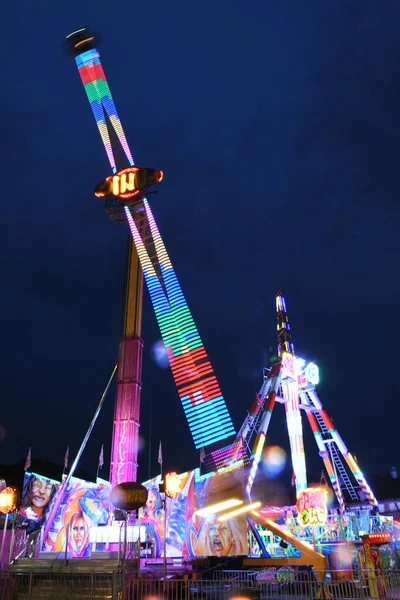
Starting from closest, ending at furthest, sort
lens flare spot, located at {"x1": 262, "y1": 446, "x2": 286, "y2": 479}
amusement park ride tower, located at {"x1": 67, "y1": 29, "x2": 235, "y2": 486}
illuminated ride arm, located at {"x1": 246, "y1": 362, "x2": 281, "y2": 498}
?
1. amusement park ride tower, located at {"x1": 67, "y1": 29, "x2": 235, "y2": 486}
2. illuminated ride arm, located at {"x1": 246, "y1": 362, "x2": 281, "y2": 498}
3. lens flare spot, located at {"x1": 262, "y1": 446, "x2": 286, "y2": 479}

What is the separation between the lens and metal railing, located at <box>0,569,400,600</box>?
1305cm

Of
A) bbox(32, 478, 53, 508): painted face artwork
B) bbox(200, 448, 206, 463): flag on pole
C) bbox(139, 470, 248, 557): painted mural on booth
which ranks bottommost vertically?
bbox(139, 470, 248, 557): painted mural on booth

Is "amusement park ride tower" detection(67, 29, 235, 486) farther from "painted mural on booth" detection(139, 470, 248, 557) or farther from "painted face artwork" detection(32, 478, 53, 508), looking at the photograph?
"painted face artwork" detection(32, 478, 53, 508)

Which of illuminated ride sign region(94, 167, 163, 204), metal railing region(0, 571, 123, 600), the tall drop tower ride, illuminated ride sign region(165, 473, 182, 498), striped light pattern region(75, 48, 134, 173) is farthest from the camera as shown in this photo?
striped light pattern region(75, 48, 134, 173)

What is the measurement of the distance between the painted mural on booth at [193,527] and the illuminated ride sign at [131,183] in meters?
16.6

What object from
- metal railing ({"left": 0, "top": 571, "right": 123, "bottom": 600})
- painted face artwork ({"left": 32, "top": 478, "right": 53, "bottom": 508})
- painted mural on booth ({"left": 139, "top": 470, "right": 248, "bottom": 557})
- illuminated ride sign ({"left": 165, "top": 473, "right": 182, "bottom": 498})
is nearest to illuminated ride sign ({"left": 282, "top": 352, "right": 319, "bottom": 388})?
painted mural on booth ({"left": 139, "top": 470, "right": 248, "bottom": 557})

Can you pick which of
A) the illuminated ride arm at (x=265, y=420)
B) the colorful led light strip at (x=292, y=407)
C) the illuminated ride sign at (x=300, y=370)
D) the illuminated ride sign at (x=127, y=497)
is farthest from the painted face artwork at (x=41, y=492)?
the illuminated ride sign at (x=300, y=370)

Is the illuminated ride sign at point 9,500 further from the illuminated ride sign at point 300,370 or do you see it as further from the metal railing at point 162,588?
the illuminated ride sign at point 300,370

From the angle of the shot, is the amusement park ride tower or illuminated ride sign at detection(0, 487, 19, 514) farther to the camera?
the amusement park ride tower

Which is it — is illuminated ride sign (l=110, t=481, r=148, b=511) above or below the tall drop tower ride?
below

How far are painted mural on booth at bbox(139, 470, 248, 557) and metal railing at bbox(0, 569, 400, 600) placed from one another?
308 inches

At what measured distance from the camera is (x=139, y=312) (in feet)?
93.0

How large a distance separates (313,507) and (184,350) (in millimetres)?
11016

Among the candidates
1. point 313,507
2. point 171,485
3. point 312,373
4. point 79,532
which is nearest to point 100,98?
point 171,485
